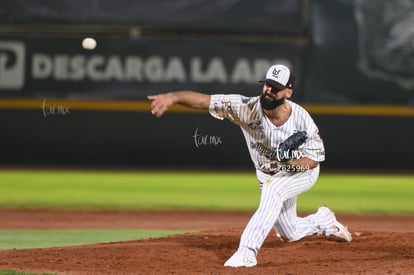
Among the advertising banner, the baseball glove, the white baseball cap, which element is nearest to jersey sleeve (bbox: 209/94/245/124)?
the white baseball cap

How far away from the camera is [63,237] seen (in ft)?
27.8

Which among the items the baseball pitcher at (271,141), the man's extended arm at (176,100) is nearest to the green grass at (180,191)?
the baseball pitcher at (271,141)

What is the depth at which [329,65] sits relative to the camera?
15523 millimetres

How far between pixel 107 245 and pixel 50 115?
8122mm

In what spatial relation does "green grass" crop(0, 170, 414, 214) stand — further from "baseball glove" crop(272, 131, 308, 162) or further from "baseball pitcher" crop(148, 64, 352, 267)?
"baseball glove" crop(272, 131, 308, 162)

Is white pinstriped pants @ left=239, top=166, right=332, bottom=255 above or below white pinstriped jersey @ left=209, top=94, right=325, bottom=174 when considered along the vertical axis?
below

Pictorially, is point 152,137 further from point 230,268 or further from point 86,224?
point 230,268

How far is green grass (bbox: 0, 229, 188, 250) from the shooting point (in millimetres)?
7953

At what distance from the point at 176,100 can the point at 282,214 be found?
5.30 feet

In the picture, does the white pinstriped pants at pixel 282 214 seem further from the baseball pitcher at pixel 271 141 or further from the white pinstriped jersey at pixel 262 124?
the white pinstriped jersey at pixel 262 124

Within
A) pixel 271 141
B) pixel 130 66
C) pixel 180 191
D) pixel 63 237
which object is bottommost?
pixel 63 237

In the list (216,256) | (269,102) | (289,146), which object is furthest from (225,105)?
(216,256)

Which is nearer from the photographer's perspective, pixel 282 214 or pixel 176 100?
pixel 176 100

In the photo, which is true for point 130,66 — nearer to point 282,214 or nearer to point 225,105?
point 282,214
